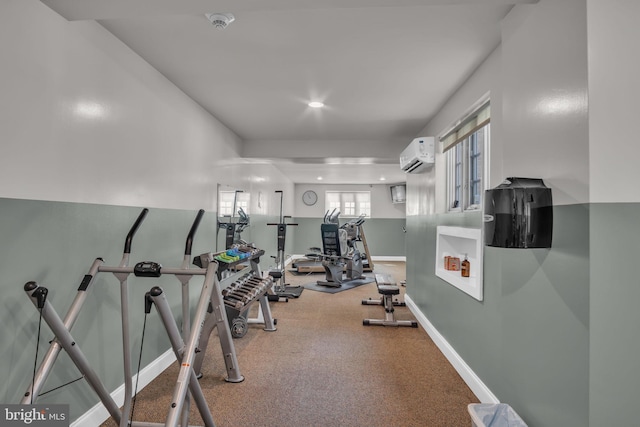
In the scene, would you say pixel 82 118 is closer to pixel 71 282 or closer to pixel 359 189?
pixel 71 282

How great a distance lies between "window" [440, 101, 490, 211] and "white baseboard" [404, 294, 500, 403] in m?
1.28

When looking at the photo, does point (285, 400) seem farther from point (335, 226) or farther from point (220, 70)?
point (335, 226)

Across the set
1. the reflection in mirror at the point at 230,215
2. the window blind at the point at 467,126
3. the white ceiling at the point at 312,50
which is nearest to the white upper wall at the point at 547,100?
the white ceiling at the point at 312,50

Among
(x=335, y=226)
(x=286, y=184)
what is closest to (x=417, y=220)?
(x=335, y=226)

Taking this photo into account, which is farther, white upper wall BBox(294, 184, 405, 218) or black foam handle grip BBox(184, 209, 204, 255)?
white upper wall BBox(294, 184, 405, 218)

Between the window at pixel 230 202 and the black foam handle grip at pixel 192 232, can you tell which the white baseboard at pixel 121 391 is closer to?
the black foam handle grip at pixel 192 232

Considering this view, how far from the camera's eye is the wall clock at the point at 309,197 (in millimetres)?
11039

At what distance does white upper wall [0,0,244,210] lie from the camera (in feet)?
5.27

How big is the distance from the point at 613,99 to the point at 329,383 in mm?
2440

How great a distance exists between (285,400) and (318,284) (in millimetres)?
4215

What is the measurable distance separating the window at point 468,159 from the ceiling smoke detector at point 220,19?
6.34 ft

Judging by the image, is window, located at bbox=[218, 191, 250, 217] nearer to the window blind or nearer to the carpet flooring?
the carpet flooring

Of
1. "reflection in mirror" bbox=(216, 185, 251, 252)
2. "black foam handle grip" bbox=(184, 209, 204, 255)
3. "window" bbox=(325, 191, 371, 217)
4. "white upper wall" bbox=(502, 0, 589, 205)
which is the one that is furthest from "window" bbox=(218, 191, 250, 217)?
"window" bbox=(325, 191, 371, 217)

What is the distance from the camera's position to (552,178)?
1.55 m
